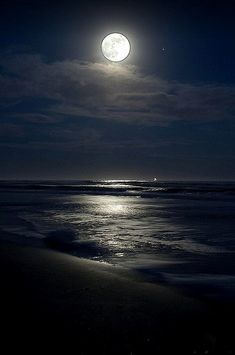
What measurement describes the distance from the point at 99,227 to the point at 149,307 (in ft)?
36.8

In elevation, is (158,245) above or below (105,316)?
below

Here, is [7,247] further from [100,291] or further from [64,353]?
[64,353]

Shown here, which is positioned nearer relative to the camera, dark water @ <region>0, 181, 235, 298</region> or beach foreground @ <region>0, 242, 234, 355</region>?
beach foreground @ <region>0, 242, 234, 355</region>

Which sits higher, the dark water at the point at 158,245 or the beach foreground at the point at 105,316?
the beach foreground at the point at 105,316

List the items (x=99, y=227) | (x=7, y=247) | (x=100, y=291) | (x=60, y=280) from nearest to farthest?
(x=100, y=291)
(x=60, y=280)
(x=7, y=247)
(x=99, y=227)

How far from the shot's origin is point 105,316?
5340 mm

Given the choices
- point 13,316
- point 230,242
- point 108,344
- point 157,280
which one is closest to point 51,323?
point 13,316

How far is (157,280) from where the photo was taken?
7.58 metres

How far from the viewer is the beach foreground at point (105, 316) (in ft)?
14.7

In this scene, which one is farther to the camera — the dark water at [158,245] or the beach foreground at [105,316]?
the dark water at [158,245]

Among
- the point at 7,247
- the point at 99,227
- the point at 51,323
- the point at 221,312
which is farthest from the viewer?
the point at 99,227

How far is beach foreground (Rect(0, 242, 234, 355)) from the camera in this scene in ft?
14.7

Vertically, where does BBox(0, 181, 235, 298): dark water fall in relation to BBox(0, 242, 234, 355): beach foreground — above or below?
below

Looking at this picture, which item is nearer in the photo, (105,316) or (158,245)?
(105,316)
